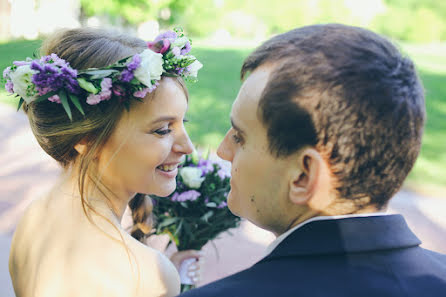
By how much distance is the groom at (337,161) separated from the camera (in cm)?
138

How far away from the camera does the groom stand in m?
1.38

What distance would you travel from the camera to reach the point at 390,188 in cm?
153

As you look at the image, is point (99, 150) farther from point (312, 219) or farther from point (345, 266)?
point (345, 266)

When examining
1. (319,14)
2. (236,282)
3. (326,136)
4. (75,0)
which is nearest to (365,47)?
(326,136)

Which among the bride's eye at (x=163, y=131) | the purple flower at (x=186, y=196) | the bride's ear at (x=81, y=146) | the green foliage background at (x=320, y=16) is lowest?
the green foliage background at (x=320, y=16)

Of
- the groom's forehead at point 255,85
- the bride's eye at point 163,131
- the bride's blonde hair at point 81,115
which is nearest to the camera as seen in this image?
the groom's forehead at point 255,85

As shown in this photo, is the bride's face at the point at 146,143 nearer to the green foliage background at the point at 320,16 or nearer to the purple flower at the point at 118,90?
the purple flower at the point at 118,90

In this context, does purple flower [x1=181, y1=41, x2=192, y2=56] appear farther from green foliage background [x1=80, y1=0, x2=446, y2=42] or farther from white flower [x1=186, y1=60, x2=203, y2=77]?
green foliage background [x1=80, y1=0, x2=446, y2=42]

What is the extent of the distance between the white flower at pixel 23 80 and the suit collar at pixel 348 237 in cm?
151

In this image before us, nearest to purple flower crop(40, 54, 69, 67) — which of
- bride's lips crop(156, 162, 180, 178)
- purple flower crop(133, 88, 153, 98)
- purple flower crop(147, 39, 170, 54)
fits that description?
purple flower crop(133, 88, 153, 98)

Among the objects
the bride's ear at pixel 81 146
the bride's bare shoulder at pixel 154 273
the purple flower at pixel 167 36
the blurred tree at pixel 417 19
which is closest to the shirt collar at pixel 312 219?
the bride's bare shoulder at pixel 154 273

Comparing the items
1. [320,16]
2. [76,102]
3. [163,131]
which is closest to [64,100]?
[76,102]

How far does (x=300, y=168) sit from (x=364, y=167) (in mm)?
203

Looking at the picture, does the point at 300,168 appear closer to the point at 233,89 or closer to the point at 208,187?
the point at 208,187
